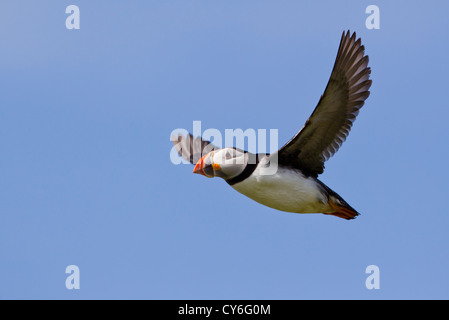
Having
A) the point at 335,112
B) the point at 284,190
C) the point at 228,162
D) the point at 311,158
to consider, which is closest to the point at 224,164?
the point at 228,162

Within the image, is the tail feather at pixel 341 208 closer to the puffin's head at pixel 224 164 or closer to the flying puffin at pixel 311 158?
the flying puffin at pixel 311 158

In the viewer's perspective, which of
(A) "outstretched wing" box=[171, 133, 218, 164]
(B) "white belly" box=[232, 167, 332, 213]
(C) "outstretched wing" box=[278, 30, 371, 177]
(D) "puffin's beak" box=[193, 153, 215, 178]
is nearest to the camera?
(C) "outstretched wing" box=[278, 30, 371, 177]

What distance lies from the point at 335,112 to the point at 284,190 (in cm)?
88

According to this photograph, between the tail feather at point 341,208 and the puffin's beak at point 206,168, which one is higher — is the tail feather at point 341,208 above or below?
below

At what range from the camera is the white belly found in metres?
7.46

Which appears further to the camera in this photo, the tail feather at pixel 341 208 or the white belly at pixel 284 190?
the tail feather at pixel 341 208

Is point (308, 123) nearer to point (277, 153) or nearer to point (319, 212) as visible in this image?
point (277, 153)

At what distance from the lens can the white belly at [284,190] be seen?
7.46m

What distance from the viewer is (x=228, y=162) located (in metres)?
7.62

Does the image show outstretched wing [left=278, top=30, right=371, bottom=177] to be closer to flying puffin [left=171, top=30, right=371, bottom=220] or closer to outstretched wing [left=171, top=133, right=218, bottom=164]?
flying puffin [left=171, top=30, right=371, bottom=220]

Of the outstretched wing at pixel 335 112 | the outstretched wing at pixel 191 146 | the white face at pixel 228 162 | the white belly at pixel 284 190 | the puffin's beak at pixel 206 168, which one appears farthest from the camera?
the outstretched wing at pixel 191 146

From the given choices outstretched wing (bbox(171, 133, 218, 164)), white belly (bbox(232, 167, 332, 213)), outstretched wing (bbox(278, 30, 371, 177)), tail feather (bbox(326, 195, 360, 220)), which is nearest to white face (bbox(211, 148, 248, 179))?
white belly (bbox(232, 167, 332, 213))

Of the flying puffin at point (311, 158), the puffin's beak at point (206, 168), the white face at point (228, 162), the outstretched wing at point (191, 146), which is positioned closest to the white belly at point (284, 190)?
the flying puffin at point (311, 158)
